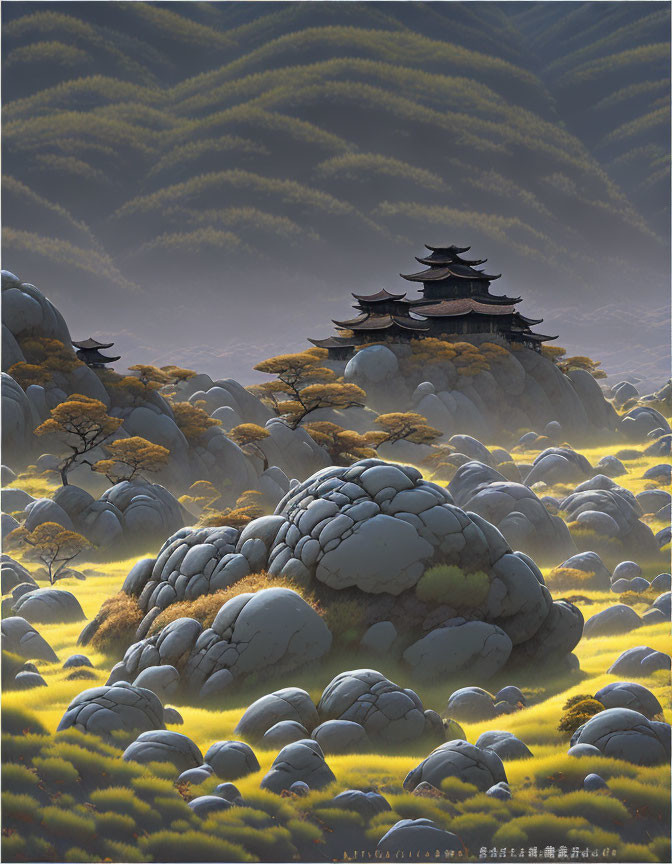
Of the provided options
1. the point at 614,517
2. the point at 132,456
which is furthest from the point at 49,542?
the point at 614,517

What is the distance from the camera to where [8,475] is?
96.3ft

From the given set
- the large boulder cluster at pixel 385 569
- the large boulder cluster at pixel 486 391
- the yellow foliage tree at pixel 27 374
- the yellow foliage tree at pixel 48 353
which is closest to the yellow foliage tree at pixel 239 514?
the large boulder cluster at pixel 385 569

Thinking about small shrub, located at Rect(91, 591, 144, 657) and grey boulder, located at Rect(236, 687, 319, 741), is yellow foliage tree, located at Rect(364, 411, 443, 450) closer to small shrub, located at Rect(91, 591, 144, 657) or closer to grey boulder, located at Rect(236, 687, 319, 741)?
small shrub, located at Rect(91, 591, 144, 657)

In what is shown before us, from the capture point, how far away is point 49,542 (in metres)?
22.6

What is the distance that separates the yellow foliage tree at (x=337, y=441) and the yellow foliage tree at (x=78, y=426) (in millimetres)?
9540

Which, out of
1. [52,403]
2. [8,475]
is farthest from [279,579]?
[52,403]

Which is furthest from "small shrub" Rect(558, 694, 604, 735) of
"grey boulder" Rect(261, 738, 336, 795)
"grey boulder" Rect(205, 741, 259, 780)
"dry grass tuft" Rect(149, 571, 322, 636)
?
"dry grass tuft" Rect(149, 571, 322, 636)

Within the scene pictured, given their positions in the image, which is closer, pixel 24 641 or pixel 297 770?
pixel 297 770

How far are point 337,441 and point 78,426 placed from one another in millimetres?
12015

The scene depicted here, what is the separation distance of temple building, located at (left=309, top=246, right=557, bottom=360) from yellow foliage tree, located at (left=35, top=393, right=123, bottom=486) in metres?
25.7

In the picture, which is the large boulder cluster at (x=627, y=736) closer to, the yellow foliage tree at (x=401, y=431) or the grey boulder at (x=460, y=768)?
the grey boulder at (x=460, y=768)

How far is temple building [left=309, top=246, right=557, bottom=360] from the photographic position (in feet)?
183

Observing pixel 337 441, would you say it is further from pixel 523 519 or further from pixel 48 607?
pixel 48 607

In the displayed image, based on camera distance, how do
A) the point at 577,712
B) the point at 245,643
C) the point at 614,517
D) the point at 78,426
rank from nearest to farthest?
the point at 577,712, the point at 245,643, the point at 614,517, the point at 78,426
